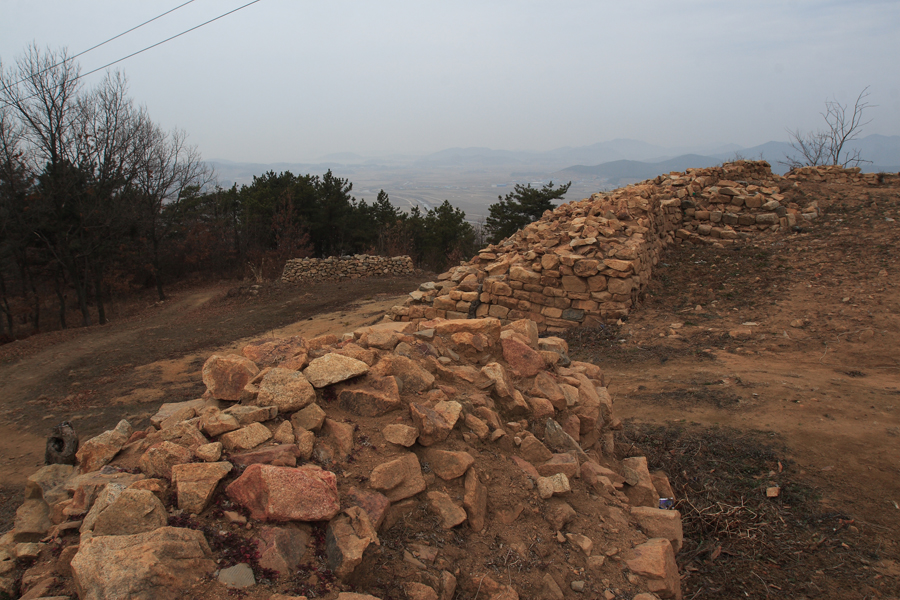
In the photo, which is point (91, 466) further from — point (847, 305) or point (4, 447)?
point (847, 305)

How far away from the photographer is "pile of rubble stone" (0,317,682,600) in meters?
1.82

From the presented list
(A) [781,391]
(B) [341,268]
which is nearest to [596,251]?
(A) [781,391]

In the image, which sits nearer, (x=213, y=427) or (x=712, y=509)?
(x=213, y=427)

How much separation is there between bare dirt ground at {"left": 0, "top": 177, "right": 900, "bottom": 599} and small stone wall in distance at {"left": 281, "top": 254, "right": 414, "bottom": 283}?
5.53m

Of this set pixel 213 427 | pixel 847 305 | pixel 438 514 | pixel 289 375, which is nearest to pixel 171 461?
pixel 213 427

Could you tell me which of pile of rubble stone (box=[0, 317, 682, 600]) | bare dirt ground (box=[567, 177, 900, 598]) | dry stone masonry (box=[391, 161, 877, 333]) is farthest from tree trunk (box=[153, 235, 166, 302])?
pile of rubble stone (box=[0, 317, 682, 600])

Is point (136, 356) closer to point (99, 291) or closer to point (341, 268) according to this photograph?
point (341, 268)

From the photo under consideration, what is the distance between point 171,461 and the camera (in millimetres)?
2246

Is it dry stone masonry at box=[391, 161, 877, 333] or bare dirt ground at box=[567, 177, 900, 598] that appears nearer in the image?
bare dirt ground at box=[567, 177, 900, 598]

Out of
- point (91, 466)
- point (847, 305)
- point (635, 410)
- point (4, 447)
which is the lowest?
point (4, 447)

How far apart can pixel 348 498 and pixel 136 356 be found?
A: 10760 millimetres

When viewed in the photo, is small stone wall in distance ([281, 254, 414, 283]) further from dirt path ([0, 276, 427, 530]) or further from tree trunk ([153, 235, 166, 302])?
tree trunk ([153, 235, 166, 302])

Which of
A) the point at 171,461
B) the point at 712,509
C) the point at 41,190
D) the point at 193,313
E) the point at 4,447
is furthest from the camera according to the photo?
the point at 41,190

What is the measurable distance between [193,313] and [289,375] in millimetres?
15024
